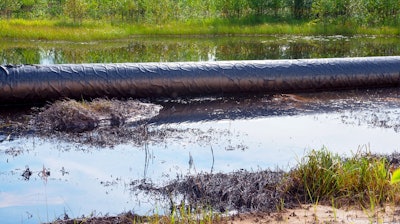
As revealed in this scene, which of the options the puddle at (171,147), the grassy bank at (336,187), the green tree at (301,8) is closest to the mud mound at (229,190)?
the grassy bank at (336,187)

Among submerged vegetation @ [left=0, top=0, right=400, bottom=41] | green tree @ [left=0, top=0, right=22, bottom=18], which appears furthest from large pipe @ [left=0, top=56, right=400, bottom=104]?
green tree @ [left=0, top=0, right=22, bottom=18]

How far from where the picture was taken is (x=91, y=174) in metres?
5.40

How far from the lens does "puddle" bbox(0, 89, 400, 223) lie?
4.78 m

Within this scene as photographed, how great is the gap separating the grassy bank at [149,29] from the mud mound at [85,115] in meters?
9.89

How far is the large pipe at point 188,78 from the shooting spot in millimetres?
7977

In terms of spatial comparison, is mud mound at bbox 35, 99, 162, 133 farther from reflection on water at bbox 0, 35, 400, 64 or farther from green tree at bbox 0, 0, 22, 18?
green tree at bbox 0, 0, 22, 18

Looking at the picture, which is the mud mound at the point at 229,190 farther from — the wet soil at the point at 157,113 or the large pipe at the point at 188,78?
the large pipe at the point at 188,78

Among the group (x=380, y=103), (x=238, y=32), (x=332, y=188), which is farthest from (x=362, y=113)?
(x=238, y=32)

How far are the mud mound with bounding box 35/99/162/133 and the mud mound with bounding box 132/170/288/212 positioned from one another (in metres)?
2.22

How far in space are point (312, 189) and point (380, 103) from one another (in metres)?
4.64

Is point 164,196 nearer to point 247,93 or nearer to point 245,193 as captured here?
point 245,193

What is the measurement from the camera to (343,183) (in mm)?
4723

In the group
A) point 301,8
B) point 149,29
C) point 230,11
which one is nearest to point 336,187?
point 149,29

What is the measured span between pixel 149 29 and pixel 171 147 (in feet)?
43.2
